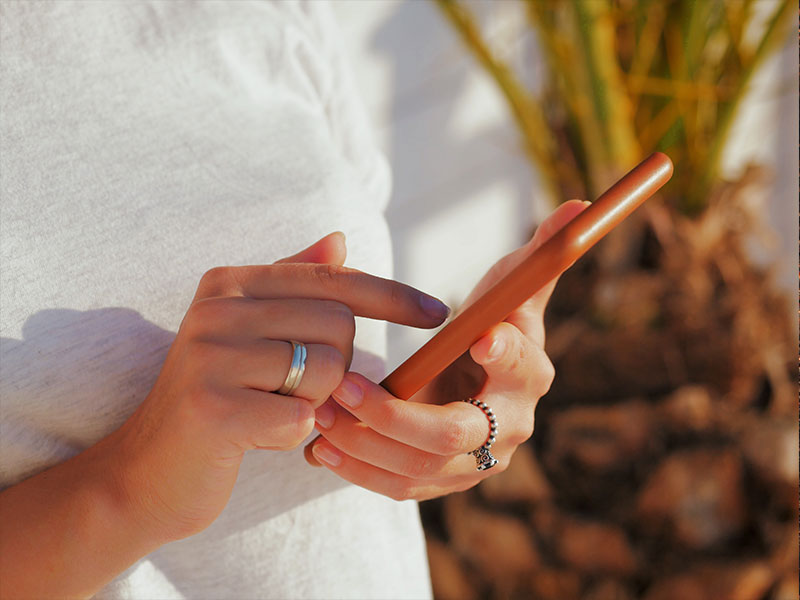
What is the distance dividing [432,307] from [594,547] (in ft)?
2.21

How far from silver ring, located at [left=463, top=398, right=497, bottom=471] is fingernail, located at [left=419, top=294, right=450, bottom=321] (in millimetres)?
67

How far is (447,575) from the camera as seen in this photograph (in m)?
1.02

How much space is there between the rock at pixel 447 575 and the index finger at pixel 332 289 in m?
0.75

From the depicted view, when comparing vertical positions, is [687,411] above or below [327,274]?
above

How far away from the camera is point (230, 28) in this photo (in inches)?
18.5

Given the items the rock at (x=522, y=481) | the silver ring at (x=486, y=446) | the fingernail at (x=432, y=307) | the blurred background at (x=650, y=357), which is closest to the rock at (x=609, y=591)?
the blurred background at (x=650, y=357)

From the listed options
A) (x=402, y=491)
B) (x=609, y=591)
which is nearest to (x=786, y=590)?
(x=609, y=591)

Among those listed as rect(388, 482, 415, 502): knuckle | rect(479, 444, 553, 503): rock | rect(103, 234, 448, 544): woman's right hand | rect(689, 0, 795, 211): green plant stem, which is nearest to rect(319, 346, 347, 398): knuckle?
rect(103, 234, 448, 544): woman's right hand

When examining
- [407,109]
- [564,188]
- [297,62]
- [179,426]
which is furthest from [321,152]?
[407,109]

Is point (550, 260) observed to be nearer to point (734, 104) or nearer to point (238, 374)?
point (238, 374)

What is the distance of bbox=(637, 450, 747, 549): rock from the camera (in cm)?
84

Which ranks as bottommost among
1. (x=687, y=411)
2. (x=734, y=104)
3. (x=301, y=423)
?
(x=301, y=423)

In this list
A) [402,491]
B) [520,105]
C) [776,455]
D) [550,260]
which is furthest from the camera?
[520,105]

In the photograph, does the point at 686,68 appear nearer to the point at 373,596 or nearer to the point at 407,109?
the point at 407,109
